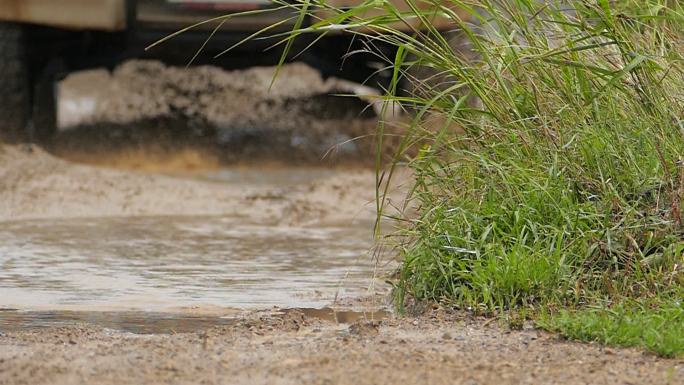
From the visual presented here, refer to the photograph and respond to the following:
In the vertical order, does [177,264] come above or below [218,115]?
below

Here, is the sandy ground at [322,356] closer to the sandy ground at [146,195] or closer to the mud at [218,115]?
the sandy ground at [146,195]

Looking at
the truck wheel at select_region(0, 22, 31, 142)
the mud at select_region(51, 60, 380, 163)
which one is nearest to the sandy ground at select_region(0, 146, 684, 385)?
the truck wheel at select_region(0, 22, 31, 142)

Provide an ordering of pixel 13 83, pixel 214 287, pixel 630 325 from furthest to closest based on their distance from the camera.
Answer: pixel 13 83
pixel 214 287
pixel 630 325

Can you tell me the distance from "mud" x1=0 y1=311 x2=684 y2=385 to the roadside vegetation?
0.27m

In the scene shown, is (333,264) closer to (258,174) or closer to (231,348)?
(231,348)

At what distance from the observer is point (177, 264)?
6461 mm

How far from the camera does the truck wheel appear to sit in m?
9.50

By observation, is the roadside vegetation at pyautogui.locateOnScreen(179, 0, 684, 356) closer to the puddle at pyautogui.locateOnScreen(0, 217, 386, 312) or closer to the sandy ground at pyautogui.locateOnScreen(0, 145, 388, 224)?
the puddle at pyautogui.locateOnScreen(0, 217, 386, 312)

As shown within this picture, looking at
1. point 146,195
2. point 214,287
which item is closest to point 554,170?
point 214,287

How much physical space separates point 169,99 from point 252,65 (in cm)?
148

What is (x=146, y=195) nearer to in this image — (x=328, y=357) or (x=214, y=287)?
(x=214, y=287)

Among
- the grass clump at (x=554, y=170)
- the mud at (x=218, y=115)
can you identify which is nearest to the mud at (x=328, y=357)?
the grass clump at (x=554, y=170)

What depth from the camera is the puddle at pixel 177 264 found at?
17.9 feet

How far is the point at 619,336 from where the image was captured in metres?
4.13
